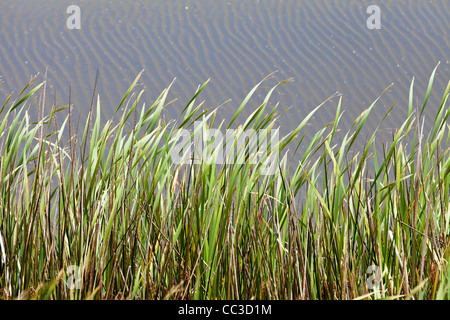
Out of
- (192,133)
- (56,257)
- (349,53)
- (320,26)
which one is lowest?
(56,257)

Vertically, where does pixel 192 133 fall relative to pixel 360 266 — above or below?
above

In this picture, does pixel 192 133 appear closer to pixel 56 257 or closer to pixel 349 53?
pixel 56 257

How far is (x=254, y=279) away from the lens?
A: 2.16 ft
